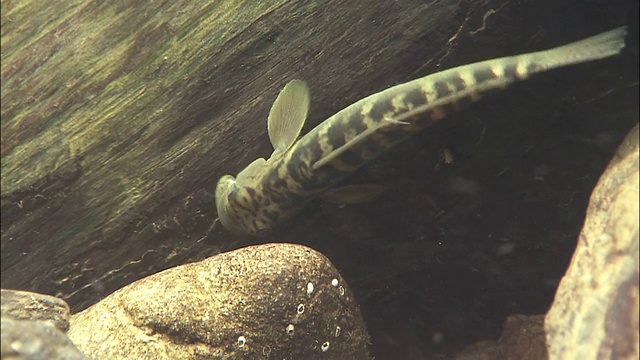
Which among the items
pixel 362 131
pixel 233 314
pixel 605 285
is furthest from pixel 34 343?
pixel 605 285

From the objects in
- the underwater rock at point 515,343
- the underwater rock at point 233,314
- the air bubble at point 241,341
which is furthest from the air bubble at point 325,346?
the underwater rock at point 515,343

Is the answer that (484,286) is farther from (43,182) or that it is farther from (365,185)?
(43,182)

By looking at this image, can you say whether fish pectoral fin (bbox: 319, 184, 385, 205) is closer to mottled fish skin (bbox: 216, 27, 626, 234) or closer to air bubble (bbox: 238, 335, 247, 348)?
mottled fish skin (bbox: 216, 27, 626, 234)

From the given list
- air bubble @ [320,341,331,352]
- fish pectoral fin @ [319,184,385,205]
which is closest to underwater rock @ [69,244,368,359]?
air bubble @ [320,341,331,352]

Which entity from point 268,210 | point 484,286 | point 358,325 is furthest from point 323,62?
point 484,286

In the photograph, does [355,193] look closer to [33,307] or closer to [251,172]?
[251,172]

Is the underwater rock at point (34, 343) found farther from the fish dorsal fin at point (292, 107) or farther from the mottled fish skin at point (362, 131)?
the fish dorsal fin at point (292, 107)
